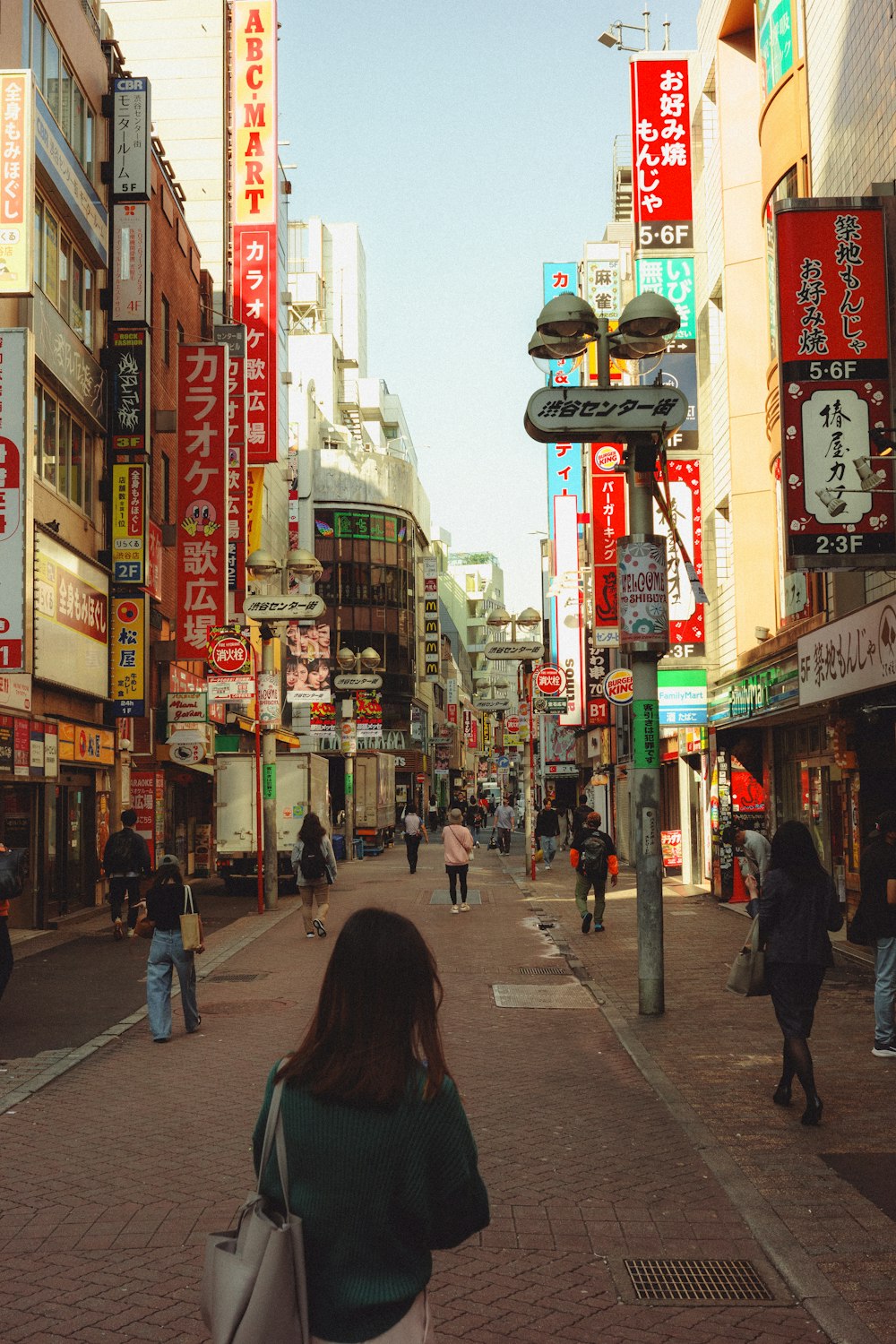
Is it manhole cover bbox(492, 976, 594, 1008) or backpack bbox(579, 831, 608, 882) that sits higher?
backpack bbox(579, 831, 608, 882)

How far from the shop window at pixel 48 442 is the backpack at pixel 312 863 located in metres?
7.47

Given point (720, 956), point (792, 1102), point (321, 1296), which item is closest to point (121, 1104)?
point (792, 1102)

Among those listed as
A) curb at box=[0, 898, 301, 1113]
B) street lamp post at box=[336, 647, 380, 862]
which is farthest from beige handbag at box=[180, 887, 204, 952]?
street lamp post at box=[336, 647, 380, 862]

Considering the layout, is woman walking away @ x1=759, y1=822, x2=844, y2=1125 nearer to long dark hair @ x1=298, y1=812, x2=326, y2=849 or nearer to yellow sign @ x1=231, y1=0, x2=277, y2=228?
long dark hair @ x1=298, y1=812, x2=326, y2=849

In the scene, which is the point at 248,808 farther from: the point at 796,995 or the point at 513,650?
the point at 796,995

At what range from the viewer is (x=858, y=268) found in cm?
1227

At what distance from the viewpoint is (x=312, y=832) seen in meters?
19.7

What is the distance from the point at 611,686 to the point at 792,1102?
23567 millimetres

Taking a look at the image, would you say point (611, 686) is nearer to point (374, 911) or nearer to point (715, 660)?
point (715, 660)

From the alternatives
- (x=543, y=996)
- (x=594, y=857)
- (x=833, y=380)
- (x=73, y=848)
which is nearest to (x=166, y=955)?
(x=543, y=996)

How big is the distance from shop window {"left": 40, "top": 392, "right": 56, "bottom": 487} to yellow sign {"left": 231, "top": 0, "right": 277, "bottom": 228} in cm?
1738

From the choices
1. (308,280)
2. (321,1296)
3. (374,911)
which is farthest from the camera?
(308,280)

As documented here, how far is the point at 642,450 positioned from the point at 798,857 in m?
5.52

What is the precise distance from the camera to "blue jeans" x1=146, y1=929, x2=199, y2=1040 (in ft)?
37.9
